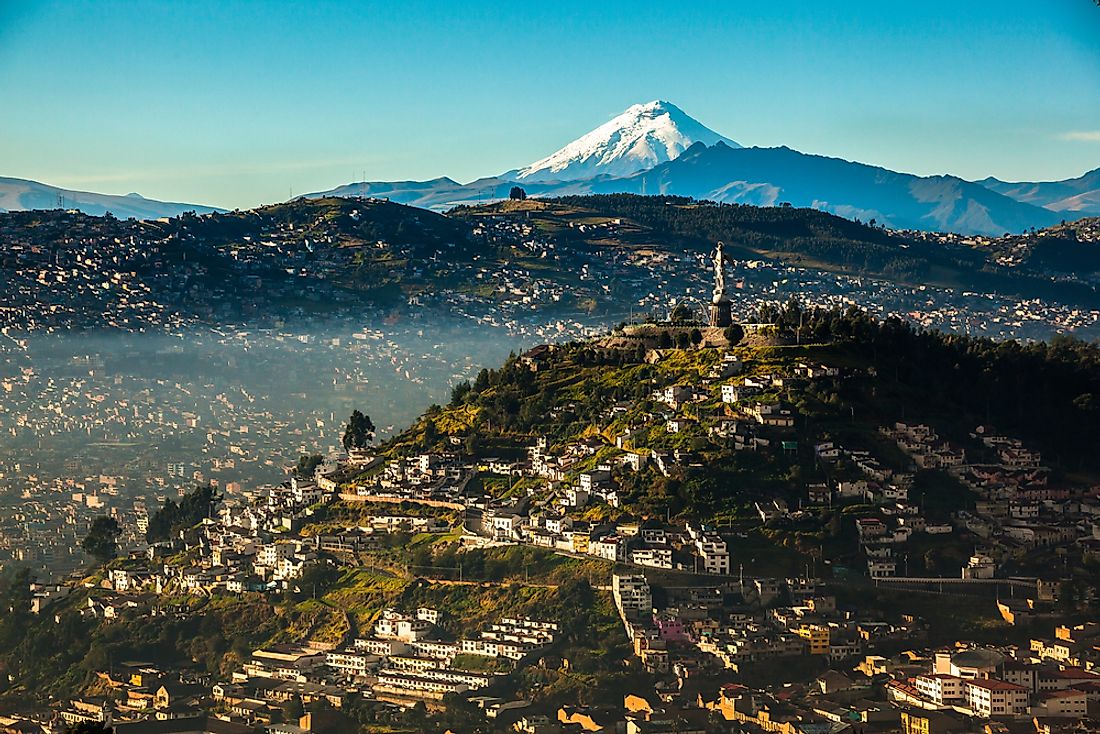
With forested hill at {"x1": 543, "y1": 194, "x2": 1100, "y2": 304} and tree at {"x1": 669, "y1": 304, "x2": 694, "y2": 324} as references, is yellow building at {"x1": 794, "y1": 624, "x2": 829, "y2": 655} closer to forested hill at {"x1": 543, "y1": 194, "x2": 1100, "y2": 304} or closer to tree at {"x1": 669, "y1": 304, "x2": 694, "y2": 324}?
tree at {"x1": 669, "y1": 304, "x2": 694, "y2": 324}

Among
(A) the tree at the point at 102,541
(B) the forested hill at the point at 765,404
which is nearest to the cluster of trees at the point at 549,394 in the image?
(B) the forested hill at the point at 765,404

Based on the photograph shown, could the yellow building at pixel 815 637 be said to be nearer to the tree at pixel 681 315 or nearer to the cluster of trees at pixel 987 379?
the cluster of trees at pixel 987 379

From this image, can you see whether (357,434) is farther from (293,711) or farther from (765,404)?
(293,711)

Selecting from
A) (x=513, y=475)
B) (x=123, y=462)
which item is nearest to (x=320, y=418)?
(x=123, y=462)

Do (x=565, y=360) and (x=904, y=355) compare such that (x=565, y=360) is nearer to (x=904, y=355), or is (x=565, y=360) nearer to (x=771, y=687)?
(x=904, y=355)

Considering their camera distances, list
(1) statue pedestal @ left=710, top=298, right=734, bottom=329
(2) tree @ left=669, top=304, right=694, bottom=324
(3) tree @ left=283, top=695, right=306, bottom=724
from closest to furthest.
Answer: (3) tree @ left=283, top=695, right=306, bottom=724
(1) statue pedestal @ left=710, top=298, right=734, bottom=329
(2) tree @ left=669, top=304, right=694, bottom=324

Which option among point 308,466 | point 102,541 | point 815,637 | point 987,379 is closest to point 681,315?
point 987,379

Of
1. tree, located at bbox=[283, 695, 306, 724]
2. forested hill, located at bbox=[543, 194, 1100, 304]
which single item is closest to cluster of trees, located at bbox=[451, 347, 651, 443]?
tree, located at bbox=[283, 695, 306, 724]
